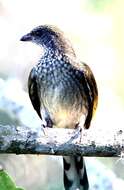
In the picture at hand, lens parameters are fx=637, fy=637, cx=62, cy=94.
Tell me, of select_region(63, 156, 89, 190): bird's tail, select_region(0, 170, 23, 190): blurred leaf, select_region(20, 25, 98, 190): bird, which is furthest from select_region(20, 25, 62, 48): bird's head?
select_region(0, 170, 23, 190): blurred leaf

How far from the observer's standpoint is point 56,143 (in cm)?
154

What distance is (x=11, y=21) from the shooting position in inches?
117

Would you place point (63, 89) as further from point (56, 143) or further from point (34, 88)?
point (56, 143)

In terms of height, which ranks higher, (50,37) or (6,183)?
(50,37)

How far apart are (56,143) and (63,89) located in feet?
2.31

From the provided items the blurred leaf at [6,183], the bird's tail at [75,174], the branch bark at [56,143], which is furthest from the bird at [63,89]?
the blurred leaf at [6,183]

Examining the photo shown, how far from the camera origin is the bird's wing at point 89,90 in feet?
7.30

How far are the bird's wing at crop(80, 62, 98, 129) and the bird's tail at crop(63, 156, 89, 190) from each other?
0.14 m

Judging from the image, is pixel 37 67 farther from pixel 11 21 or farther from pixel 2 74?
pixel 11 21

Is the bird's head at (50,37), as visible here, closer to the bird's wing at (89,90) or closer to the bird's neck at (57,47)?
the bird's neck at (57,47)

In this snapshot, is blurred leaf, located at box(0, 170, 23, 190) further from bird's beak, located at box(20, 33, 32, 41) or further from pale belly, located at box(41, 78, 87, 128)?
bird's beak, located at box(20, 33, 32, 41)

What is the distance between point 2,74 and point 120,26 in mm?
605

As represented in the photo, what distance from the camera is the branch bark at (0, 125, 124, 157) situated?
151cm

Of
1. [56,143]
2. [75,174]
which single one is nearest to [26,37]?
[75,174]
